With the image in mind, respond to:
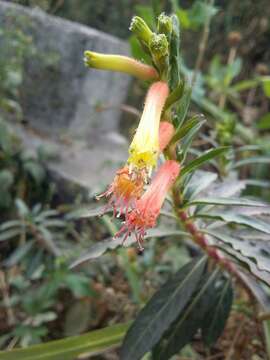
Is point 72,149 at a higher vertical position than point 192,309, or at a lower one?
higher

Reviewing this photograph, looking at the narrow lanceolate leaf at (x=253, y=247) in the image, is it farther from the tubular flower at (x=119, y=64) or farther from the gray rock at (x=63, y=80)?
the gray rock at (x=63, y=80)

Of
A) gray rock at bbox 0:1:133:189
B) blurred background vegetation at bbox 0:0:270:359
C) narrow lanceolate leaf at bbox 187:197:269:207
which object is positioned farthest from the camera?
gray rock at bbox 0:1:133:189

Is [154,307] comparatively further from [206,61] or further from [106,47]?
[206,61]

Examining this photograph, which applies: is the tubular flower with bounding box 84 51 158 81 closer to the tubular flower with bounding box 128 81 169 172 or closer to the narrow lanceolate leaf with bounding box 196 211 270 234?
the tubular flower with bounding box 128 81 169 172

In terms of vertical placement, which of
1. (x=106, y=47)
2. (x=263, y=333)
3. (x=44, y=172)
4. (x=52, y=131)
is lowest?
(x=263, y=333)

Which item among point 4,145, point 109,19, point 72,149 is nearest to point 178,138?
point 4,145

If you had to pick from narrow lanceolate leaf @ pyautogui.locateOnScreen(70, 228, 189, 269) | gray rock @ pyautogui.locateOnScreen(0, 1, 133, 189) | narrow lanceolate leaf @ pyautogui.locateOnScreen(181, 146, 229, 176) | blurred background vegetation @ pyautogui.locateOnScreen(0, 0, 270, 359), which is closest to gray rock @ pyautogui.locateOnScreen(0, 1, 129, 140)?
gray rock @ pyautogui.locateOnScreen(0, 1, 133, 189)

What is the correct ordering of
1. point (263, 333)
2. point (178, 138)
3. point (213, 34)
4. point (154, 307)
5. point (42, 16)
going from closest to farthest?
1. point (178, 138)
2. point (154, 307)
3. point (263, 333)
4. point (42, 16)
5. point (213, 34)

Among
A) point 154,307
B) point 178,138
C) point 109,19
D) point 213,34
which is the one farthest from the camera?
point 213,34
